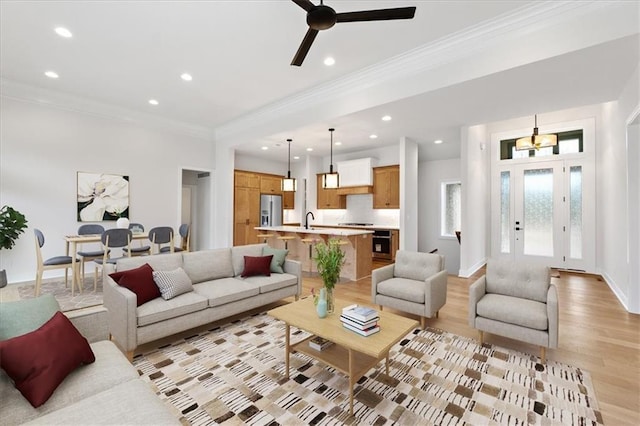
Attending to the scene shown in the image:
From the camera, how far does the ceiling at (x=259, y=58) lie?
303 cm

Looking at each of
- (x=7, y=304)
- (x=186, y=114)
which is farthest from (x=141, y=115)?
(x=7, y=304)

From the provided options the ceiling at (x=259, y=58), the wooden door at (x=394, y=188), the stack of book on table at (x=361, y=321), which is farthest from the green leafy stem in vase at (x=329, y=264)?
the wooden door at (x=394, y=188)

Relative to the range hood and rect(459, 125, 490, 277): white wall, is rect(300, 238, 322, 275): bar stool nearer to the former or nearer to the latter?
the range hood

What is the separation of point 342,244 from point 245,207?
3862 mm

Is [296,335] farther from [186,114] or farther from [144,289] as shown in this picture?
[186,114]

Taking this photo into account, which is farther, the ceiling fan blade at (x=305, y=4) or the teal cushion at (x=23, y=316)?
the ceiling fan blade at (x=305, y=4)

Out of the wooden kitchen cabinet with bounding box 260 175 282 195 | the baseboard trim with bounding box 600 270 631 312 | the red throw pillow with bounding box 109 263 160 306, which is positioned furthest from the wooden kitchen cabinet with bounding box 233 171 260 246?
the baseboard trim with bounding box 600 270 631 312

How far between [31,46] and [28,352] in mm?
4392

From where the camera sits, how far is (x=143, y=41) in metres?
3.62

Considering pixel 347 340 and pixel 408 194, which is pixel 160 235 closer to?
pixel 347 340

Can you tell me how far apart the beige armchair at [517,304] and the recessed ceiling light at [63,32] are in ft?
18.1

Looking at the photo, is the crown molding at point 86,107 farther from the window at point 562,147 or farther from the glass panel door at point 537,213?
the glass panel door at point 537,213

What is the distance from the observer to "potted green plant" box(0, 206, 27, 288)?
446 centimetres

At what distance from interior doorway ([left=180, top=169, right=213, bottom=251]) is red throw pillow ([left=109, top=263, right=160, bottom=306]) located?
5.07 meters
